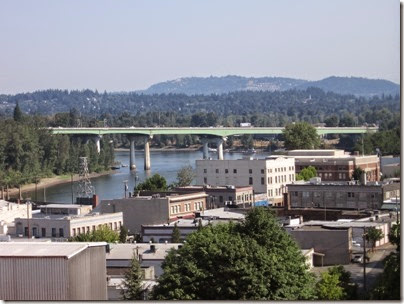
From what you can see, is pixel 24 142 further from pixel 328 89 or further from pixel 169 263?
pixel 328 89

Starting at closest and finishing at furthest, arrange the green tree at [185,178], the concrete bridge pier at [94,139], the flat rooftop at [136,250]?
1. the flat rooftop at [136,250]
2. the green tree at [185,178]
3. the concrete bridge pier at [94,139]

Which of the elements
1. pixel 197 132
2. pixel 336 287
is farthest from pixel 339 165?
pixel 197 132

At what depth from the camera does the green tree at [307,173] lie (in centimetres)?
1398

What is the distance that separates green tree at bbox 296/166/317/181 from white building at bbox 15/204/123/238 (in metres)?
4.76

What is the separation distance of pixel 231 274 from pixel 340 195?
6.17m

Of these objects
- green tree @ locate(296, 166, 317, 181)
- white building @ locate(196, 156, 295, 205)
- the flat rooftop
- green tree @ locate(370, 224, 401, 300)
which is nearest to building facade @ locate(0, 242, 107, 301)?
green tree @ locate(370, 224, 401, 300)

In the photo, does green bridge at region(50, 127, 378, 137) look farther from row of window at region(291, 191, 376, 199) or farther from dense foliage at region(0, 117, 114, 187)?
row of window at region(291, 191, 376, 199)

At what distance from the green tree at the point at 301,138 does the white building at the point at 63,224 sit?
1068 centimetres

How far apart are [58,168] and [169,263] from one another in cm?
1667

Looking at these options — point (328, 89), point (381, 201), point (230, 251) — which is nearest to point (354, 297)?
point (230, 251)

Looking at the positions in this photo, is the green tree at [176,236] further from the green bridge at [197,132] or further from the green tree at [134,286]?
the green bridge at [197,132]

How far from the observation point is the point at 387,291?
456 centimetres

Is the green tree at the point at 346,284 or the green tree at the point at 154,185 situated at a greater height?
the green tree at the point at 154,185

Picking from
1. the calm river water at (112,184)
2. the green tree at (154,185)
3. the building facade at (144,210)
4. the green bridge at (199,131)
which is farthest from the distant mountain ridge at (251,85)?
the building facade at (144,210)
